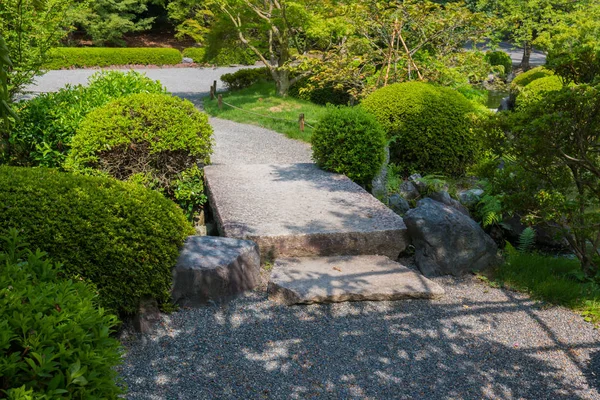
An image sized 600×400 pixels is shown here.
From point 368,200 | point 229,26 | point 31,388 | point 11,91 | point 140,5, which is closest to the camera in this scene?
point 31,388

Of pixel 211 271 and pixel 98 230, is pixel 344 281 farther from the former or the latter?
pixel 98 230

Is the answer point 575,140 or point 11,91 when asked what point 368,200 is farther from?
point 11,91

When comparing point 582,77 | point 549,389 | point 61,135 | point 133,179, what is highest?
point 582,77

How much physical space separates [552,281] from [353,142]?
3.42 meters

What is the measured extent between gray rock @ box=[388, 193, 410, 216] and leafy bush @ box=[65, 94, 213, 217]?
8.39 ft

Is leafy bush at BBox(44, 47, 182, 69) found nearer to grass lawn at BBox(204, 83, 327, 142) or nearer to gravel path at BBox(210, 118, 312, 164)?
grass lawn at BBox(204, 83, 327, 142)

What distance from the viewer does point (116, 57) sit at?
2994 cm

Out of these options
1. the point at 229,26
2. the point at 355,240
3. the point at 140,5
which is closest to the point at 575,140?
the point at 355,240

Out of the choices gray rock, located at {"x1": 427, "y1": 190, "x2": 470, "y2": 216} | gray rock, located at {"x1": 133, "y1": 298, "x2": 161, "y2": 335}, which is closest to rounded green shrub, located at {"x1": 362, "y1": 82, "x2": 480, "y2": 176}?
gray rock, located at {"x1": 427, "y1": 190, "x2": 470, "y2": 216}

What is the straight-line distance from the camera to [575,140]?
5203mm

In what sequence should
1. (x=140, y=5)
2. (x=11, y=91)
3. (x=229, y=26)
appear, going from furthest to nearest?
(x=140, y=5) → (x=229, y=26) → (x=11, y=91)

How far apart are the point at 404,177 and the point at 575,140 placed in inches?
162

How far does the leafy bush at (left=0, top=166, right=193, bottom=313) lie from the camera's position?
409 centimetres

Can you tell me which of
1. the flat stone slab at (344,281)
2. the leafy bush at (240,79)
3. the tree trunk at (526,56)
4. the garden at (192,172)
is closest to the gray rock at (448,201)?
the garden at (192,172)
